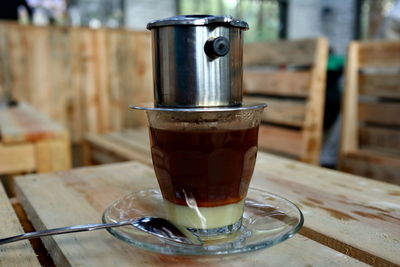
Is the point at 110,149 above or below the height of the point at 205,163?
below

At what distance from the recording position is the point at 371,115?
161 centimetres

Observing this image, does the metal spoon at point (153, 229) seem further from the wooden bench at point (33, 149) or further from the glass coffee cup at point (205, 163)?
the wooden bench at point (33, 149)

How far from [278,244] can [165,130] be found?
0.54 ft

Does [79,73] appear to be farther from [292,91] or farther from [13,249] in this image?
[13,249]

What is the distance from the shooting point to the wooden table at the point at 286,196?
37cm

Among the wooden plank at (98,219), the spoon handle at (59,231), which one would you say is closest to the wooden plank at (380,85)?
the wooden plank at (98,219)

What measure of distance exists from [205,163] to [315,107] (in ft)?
3.79

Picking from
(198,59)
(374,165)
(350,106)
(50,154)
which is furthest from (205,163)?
(350,106)

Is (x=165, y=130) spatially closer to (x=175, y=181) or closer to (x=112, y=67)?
(x=175, y=181)

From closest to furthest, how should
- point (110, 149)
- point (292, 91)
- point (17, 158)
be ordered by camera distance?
point (17, 158) < point (110, 149) < point (292, 91)

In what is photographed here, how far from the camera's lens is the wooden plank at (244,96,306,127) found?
153cm

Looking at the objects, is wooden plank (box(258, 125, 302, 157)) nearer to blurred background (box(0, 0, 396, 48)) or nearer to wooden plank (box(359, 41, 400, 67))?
wooden plank (box(359, 41, 400, 67))

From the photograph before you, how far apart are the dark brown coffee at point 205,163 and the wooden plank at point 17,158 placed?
2.84 feet

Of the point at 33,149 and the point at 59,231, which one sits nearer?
the point at 59,231
